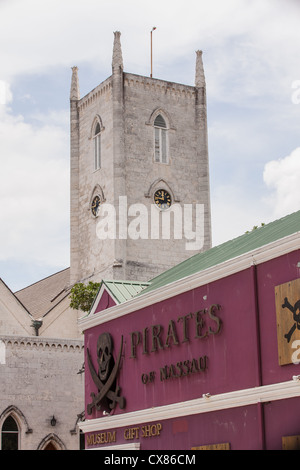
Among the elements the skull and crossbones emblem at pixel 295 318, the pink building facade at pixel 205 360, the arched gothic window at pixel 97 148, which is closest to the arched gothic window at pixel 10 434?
the pink building facade at pixel 205 360

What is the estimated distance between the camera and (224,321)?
2503 cm

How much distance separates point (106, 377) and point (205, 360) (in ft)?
18.9

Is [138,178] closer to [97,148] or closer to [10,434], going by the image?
[97,148]

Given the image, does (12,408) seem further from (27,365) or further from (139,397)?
(139,397)

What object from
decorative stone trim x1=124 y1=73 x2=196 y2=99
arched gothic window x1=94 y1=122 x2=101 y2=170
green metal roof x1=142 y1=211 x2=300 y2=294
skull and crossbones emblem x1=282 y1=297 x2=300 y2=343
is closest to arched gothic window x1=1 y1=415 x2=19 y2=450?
green metal roof x1=142 y1=211 x2=300 y2=294

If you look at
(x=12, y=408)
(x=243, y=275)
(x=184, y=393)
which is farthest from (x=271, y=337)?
(x=12, y=408)

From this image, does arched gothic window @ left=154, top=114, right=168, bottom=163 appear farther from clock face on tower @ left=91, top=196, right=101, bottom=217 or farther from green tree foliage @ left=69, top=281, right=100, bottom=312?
green tree foliage @ left=69, top=281, right=100, bottom=312

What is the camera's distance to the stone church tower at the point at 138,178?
63.0 m

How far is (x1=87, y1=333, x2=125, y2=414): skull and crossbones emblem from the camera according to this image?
30.0 meters

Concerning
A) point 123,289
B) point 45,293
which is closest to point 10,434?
point 123,289

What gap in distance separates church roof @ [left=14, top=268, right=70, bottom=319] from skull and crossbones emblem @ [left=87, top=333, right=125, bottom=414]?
30.4 m

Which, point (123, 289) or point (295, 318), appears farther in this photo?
point (123, 289)

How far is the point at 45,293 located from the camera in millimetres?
71062
